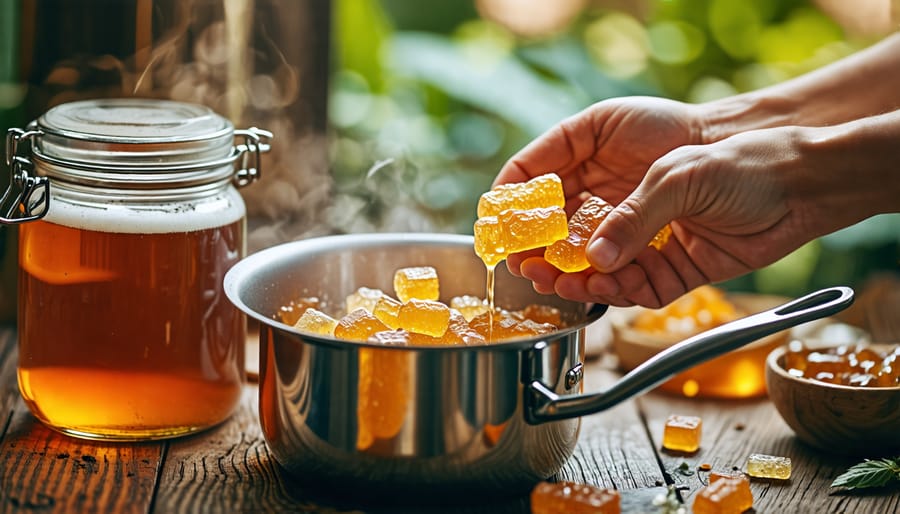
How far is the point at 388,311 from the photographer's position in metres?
1.78

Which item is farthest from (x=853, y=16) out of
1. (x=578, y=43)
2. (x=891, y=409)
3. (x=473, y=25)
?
(x=891, y=409)

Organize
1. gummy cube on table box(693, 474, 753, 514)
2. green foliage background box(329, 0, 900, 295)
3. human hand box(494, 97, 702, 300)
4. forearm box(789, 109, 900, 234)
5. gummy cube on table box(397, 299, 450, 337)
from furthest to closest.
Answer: green foliage background box(329, 0, 900, 295)
human hand box(494, 97, 702, 300)
forearm box(789, 109, 900, 234)
gummy cube on table box(397, 299, 450, 337)
gummy cube on table box(693, 474, 753, 514)

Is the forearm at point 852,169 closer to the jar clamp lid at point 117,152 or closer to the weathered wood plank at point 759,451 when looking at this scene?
the weathered wood plank at point 759,451

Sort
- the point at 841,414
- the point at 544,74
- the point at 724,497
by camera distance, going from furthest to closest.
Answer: the point at 544,74
the point at 841,414
the point at 724,497

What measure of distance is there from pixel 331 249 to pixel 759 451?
859mm

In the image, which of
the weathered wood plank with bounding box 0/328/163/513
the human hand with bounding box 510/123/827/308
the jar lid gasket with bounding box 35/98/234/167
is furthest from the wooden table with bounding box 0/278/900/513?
the jar lid gasket with bounding box 35/98/234/167

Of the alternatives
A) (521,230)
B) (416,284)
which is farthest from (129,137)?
(521,230)

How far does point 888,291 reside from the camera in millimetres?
2775

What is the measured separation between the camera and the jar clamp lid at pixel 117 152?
66.3 inches

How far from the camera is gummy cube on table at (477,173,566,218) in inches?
70.5

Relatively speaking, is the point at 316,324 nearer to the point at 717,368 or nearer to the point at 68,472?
the point at 68,472

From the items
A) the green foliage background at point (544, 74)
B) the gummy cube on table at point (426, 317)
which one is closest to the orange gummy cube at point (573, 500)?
the gummy cube on table at point (426, 317)

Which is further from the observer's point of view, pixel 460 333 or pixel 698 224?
pixel 698 224

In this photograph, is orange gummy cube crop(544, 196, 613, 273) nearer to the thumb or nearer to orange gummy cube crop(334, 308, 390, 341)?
the thumb
